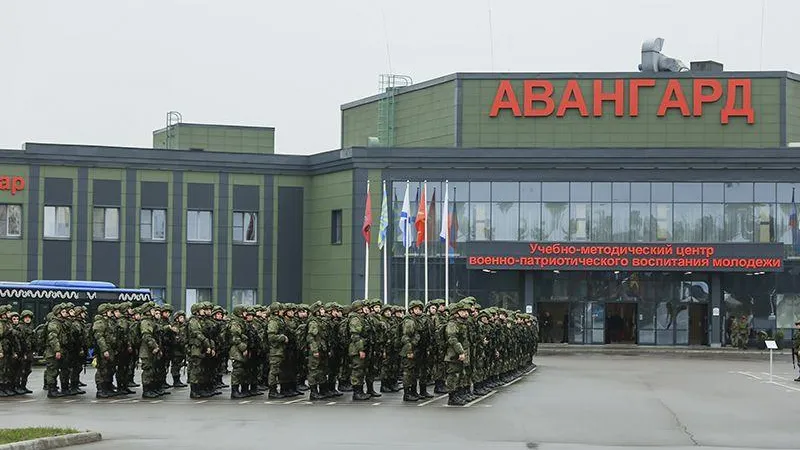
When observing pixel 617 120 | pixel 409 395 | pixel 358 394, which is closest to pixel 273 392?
pixel 358 394

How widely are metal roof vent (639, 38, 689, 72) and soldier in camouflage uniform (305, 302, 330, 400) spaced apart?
41.1 m

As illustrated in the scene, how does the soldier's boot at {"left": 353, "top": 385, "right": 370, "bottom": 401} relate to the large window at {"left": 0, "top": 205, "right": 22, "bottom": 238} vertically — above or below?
below

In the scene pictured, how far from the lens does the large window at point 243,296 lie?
2363 inches

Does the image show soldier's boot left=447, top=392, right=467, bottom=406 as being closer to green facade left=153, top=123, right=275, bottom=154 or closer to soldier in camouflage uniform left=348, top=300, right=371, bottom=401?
soldier in camouflage uniform left=348, top=300, right=371, bottom=401

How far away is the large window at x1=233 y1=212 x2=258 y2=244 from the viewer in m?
60.2

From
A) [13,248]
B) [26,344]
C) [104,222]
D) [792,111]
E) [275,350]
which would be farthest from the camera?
[792,111]

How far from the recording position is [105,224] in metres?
57.8

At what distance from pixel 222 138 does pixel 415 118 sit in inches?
694

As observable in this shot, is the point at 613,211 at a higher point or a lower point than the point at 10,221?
higher

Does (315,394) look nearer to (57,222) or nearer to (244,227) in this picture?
(57,222)

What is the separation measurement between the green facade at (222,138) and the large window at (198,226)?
18.7 m

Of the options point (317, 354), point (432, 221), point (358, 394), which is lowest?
point (358, 394)

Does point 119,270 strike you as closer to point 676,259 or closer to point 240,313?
point 676,259

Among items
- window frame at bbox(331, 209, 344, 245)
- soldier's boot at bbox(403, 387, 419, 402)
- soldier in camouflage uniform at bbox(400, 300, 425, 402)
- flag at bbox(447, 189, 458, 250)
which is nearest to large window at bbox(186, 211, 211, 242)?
window frame at bbox(331, 209, 344, 245)
